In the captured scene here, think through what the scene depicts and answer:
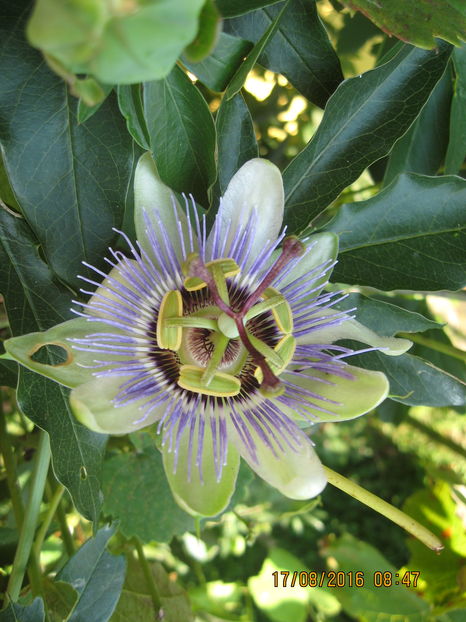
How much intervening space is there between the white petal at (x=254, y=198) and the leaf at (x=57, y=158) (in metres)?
0.13

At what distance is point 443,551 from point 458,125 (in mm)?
1044

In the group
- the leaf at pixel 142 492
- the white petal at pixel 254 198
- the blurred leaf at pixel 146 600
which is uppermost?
the white petal at pixel 254 198

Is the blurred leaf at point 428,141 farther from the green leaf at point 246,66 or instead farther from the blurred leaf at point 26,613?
the blurred leaf at point 26,613

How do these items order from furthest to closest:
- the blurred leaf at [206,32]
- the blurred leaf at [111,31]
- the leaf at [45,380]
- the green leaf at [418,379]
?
the green leaf at [418,379], the leaf at [45,380], the blurred leaf at [206,32], the blurred leaf at [111,31]

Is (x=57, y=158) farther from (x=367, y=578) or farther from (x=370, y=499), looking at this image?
(x=367, y=578)

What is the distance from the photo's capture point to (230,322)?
2.72 feet

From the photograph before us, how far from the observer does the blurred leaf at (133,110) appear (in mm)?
678

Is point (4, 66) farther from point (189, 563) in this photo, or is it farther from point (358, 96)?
point (189, 563)

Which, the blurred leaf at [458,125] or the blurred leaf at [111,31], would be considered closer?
the blurred leaf at [111,31]

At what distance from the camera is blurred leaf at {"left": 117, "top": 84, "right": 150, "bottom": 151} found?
68 cm

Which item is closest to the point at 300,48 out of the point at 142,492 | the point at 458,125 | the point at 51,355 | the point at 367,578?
the point at 458,125

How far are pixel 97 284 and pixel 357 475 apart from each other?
3.19 metres

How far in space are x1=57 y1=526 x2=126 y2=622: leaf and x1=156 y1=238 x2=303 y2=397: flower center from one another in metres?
0.26

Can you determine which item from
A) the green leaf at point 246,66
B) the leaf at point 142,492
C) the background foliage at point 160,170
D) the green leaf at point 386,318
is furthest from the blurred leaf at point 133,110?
the leaf at point 142,492
